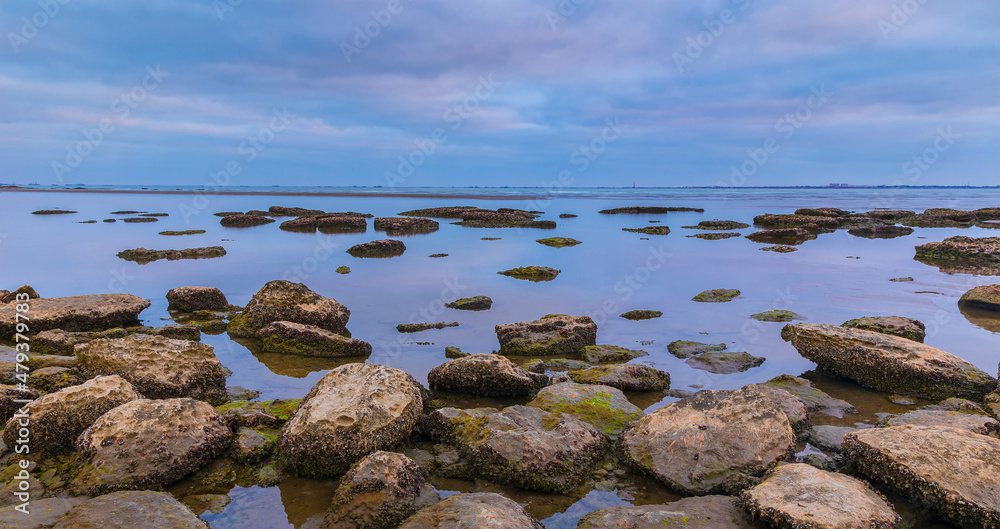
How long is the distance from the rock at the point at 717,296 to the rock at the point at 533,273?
15.7ft

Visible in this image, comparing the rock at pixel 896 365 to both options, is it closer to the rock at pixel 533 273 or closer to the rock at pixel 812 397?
the rock at pixel 812 397

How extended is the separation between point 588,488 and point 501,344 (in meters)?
4.43

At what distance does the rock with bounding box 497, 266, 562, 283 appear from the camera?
16.4 meters

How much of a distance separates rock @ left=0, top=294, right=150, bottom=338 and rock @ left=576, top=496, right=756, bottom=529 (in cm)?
1032

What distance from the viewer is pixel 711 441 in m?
5.20

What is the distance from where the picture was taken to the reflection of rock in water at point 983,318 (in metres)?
10.6

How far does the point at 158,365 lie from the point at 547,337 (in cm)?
608

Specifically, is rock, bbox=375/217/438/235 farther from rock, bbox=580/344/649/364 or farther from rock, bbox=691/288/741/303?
rock, bbox=580/344/649/364

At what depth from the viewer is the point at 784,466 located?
15.6 ft

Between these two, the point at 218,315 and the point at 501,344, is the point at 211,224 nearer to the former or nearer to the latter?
the point at 218,315

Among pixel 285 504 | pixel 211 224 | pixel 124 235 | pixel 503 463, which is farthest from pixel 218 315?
pixel 211 224

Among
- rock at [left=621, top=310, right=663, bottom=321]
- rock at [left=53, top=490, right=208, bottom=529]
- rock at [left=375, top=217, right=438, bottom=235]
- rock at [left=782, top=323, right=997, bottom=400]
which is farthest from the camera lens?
rock at [left=375, top=217, right=438, bottom=235]

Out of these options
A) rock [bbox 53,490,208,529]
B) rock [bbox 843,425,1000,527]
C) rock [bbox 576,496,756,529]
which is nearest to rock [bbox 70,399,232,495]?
rock [bbox 53,490,208,529]

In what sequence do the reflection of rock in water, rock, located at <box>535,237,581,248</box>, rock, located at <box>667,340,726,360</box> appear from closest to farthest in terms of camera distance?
rock, located at <box>667,340,726,360</box> → the reflection of rock in water → rock, located at <box>535,237,581,248</box>
